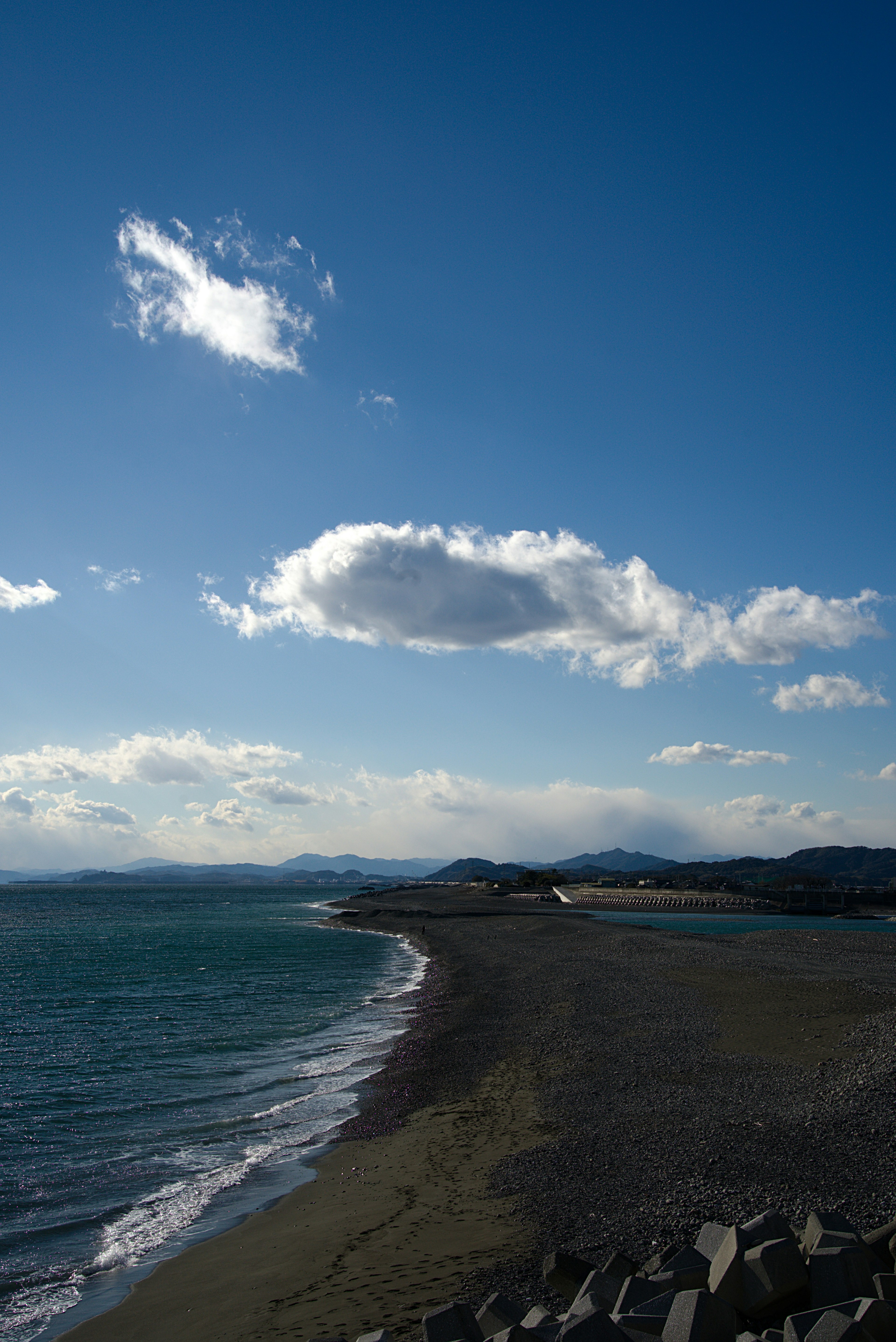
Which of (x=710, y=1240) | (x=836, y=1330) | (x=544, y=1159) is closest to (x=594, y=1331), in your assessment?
(x=836, y=1330)

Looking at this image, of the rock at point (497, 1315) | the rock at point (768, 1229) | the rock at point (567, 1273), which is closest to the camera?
the rock at point (497, 1315)

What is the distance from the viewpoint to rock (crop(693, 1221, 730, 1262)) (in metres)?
7.65

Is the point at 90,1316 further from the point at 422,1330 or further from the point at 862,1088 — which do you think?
the point at 862,1088

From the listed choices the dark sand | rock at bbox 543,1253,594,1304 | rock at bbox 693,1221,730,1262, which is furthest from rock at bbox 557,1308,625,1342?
the dark sand

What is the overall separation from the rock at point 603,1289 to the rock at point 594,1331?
0.89 meters

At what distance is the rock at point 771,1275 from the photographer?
6664 mm

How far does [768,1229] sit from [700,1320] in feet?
5.78

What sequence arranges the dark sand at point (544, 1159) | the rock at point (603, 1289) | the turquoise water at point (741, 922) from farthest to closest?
the turquoise water at point (741, 922) → the dark sand at point (544, 1159) → the rock at point (603, 1289)

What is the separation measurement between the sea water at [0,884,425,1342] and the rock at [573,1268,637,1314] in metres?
6.71

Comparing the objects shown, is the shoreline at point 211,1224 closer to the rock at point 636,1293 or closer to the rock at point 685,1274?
the rock at point 636,1293

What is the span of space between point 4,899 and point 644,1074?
211777 millimetres

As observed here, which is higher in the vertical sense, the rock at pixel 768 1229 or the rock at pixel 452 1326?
the rock at pixel 768 1229

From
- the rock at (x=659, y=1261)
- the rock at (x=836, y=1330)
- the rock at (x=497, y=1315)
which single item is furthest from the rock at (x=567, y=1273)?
the rock at (x=836, y=1330)

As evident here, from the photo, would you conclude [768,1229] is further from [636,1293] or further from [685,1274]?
[636,1293]
